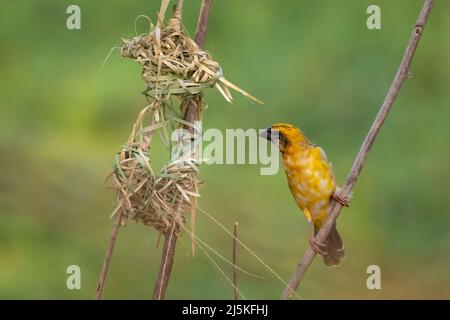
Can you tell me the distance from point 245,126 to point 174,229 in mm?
1979

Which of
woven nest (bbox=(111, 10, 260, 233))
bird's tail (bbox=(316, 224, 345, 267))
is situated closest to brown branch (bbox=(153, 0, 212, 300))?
woven nest (bbox=(111, 10, 260, 233))

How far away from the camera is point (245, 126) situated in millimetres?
3453

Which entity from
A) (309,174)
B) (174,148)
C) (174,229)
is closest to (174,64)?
(174,148)

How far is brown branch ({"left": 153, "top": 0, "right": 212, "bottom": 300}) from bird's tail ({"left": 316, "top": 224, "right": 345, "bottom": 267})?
80cm

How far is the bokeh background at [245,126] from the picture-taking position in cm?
312

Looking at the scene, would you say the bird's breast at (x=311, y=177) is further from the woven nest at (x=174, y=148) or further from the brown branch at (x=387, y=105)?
the woven nest at (x=174, y=148)

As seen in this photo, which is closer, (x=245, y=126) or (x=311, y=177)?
(x=311, y=177)

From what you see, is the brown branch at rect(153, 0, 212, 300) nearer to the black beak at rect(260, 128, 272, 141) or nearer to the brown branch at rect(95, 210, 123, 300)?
the brown branch at rect(95, 210, 123, 300)

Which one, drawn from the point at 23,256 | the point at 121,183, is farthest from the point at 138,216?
the point at 23,256

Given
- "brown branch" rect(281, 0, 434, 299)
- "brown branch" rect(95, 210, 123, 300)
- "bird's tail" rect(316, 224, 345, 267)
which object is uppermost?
"brown branch" rect(281, 0, 434, 299)

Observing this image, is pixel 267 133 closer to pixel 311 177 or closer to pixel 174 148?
pixel 311 177

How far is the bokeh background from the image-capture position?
3.12 meters

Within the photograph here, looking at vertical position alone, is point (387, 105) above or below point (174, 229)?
above

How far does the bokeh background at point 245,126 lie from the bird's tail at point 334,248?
78 centimetres
